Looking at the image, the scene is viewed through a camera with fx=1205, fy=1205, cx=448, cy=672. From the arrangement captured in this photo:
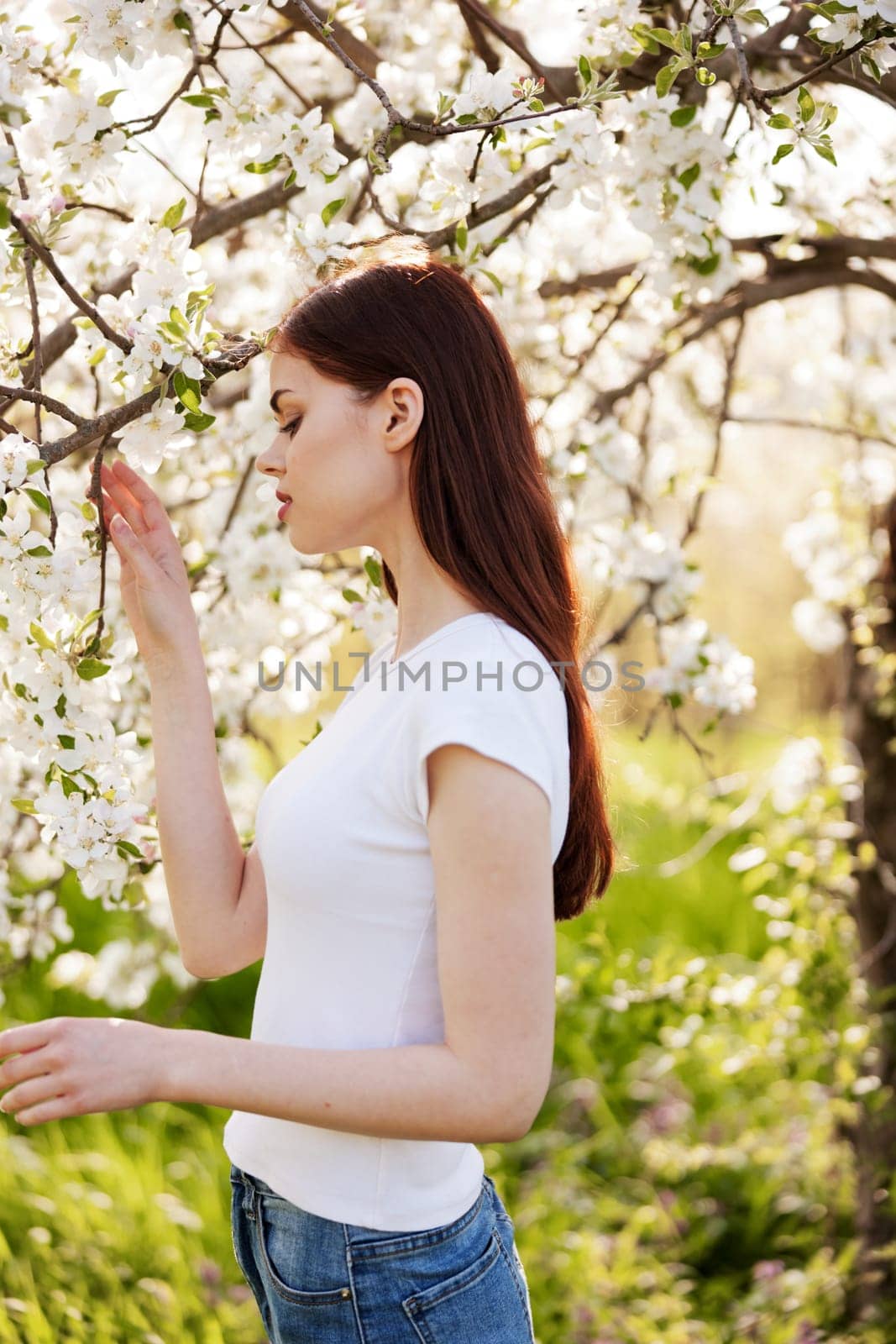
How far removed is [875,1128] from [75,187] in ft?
7.65

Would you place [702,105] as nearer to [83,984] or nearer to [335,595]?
[335,595]

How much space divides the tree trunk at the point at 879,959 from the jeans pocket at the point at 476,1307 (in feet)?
4.97

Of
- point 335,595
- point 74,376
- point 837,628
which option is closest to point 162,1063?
point 335,595

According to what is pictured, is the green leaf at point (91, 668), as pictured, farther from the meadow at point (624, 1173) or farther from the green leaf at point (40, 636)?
the meadow at point (624, 1173)

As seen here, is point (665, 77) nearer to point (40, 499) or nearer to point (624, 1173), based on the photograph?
point (40, 499)

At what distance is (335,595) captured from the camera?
2.12 m

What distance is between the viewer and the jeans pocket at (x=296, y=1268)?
3.61 ft

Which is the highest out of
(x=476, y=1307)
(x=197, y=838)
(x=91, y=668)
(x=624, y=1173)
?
(x=91, y=668)

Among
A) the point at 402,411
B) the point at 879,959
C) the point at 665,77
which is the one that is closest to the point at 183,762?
the point at 402,411

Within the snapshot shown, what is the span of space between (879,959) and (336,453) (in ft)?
6.25

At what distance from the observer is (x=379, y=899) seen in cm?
109

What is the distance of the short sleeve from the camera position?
1001 millimetres

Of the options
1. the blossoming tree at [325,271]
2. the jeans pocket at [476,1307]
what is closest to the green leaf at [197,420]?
the blossoming tree at [325,271]

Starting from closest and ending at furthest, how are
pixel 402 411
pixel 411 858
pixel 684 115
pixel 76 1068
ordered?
1. pixel 76 1068
2. pixel 411 858
3. pixel 402 411
4. pixel 684 115
